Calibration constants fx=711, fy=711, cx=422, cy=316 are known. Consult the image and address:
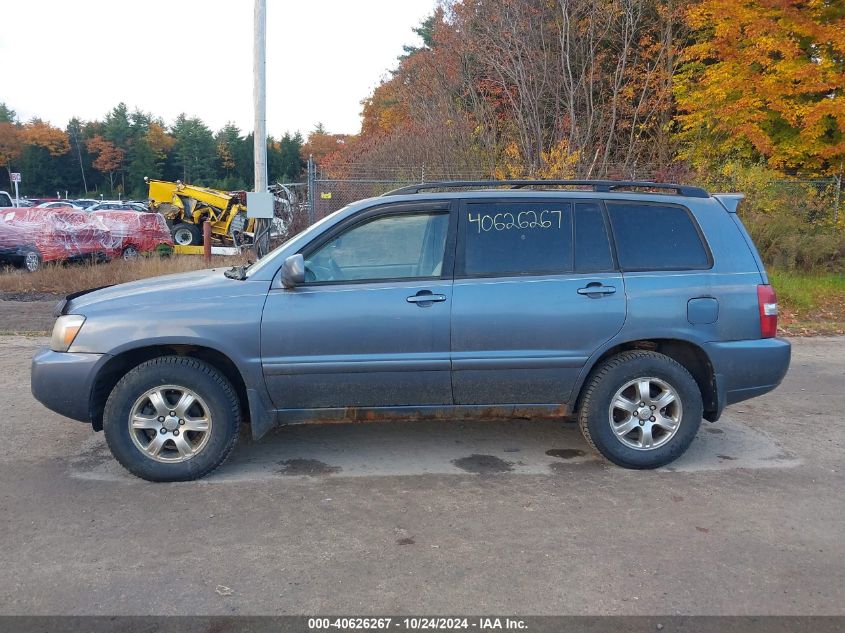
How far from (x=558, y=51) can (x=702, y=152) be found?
4795 millimetres

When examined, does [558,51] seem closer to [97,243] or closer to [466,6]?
[466,6]

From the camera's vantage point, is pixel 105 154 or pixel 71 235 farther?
pixel 105 154

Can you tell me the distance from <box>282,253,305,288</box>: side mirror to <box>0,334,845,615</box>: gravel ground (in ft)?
4.24

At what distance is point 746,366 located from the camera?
15.7 ft

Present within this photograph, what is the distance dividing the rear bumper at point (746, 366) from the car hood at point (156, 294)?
320 centimetres

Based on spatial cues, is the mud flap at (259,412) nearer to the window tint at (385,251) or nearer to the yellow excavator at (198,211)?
the window tint at (385,251)

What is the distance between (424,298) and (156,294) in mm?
1721

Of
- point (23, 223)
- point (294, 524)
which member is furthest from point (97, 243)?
point (294, 524)

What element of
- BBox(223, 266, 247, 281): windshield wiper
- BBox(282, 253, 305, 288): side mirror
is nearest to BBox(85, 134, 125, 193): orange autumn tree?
BBox(223, 266, 247, 281): windshield wiper

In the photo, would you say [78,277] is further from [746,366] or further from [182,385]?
[746,366]

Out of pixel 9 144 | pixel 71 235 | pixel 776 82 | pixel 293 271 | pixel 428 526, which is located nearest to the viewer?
pixel 428 526

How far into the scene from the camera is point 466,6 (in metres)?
20.2

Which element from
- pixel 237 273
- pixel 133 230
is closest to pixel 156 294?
pixel 237 273

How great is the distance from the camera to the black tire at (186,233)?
23812mm
